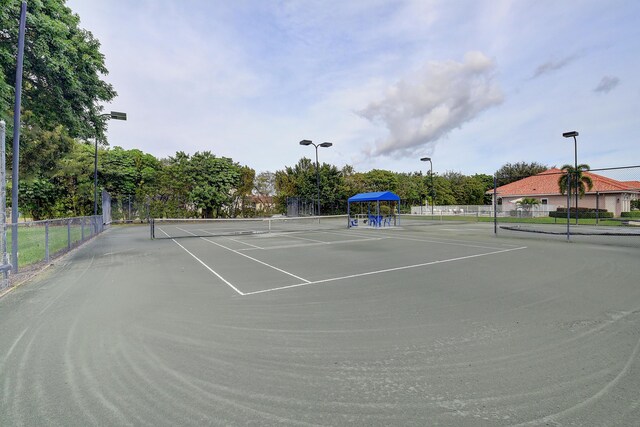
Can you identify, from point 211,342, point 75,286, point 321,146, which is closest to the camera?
point 211,342

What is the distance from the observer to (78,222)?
693 inches

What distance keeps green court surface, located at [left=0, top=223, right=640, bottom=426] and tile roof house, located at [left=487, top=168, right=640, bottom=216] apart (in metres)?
32.0

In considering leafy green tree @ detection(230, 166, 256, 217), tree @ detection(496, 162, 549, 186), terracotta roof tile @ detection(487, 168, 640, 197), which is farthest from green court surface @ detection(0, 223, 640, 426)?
tree @ detection(496, 162, 549, 186)

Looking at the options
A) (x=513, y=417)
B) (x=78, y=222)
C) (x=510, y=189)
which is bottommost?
(x=513, y=417)

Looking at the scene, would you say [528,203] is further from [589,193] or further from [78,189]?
[78,189]

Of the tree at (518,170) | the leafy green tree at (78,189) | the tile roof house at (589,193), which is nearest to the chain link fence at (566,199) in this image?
the tile roof house at (589,193)

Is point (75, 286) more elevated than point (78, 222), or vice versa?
point (78, 222)

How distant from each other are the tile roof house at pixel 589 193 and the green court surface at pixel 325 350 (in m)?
32.0

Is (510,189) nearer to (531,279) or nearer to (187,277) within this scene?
(531,279)

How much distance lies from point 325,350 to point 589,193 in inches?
2034

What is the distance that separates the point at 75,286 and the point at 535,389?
888 cm

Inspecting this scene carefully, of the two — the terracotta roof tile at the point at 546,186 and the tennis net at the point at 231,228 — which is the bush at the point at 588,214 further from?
the tennis net at the point at 231,228

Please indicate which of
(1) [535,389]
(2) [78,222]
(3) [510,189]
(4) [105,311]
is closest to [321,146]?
(2) [78,222]

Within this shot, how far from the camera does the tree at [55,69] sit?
12.1 m
